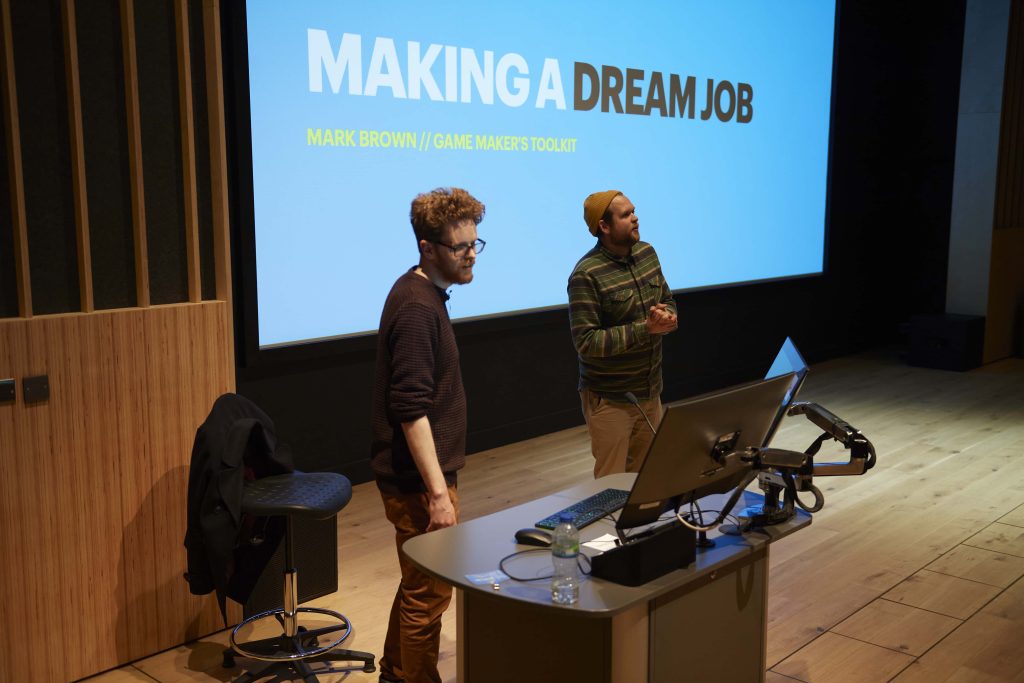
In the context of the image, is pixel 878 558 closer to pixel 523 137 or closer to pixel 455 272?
pixel 455 272

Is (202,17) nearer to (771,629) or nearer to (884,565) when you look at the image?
(771,629)

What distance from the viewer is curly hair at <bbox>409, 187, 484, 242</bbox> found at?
2.73 m

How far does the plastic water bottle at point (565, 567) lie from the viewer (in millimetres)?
2188

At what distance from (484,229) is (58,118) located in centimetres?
294

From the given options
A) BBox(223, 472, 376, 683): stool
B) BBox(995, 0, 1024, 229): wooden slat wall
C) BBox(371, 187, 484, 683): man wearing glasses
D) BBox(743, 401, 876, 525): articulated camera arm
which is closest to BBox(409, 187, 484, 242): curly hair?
BBox(371, 187, 484, 683): man wearing glasses

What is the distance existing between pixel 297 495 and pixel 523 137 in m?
3.39

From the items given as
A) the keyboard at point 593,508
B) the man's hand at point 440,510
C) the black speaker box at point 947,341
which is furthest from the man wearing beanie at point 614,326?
the black speaker box at point 947,341

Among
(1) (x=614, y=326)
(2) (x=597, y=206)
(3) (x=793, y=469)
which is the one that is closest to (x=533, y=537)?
(3) (x=793, y=469)

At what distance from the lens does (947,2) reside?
10016 millimetres

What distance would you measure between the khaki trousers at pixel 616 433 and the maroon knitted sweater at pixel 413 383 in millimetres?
965

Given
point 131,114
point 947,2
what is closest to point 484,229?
point 131,114

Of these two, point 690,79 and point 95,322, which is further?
point 690,79

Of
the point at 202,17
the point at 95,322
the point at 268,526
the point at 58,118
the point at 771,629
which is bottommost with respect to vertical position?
the point at 771,629

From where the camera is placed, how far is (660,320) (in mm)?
3527
